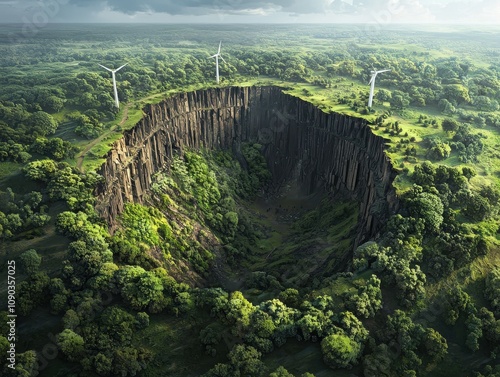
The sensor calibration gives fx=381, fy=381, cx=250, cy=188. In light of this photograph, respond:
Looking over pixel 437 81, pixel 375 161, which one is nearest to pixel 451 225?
pixel 375 161

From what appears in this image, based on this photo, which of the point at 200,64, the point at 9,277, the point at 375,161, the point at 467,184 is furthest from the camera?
the point at 200,64

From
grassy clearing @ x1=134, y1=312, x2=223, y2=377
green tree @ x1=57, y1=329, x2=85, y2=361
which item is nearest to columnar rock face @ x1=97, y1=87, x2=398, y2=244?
grassy clearing @ x1=134, y1=312, x2=223, y2=377

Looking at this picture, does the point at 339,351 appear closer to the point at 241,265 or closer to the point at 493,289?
the point at 493,289

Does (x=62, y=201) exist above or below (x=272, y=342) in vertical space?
above

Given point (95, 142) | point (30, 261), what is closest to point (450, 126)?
point (95, 142)

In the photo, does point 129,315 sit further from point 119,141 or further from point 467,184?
point 467,184

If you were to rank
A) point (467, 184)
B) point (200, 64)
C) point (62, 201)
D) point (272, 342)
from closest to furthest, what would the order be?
1. point (272, 342)
2. point (62, 201)
3. point (467, 184)
4. point (200, 64)
